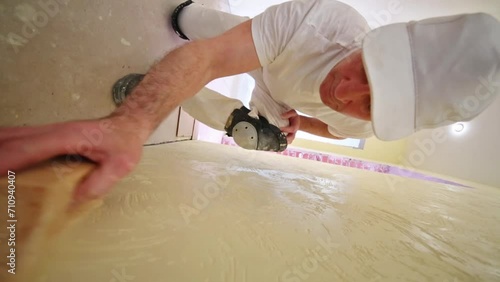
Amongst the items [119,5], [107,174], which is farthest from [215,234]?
[119,5]

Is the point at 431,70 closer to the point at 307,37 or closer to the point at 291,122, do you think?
the point at 307,37

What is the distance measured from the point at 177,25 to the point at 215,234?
1.20 metres

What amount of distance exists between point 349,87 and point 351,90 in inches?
0.5

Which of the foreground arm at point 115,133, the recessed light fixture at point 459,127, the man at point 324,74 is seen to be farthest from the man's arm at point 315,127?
the recessed light fixture at point 459,127

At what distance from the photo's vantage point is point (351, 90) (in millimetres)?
714

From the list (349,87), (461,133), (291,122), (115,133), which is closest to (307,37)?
(349,87)

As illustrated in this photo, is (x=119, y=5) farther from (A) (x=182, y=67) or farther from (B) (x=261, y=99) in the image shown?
(B) (x=261, y=99)

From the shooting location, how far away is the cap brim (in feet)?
1.96

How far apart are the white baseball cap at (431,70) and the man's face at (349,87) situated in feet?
0.25

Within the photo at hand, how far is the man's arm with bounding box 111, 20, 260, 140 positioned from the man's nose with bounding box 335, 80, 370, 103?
0.92ft

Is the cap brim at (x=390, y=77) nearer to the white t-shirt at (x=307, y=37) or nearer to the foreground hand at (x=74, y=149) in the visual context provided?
the white t-shirt at (x=307, y=37)

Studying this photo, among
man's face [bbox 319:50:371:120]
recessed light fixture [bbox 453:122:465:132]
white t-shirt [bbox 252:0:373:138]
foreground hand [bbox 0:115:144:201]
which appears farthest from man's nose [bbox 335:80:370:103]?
recessed light fixture [bbox 453:122:465:132]

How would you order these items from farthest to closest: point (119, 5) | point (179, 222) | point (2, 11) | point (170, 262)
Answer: point (119, 5) → point (2, 11) → point (179, 222) → point (170, 262)

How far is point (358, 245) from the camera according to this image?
0.42m
